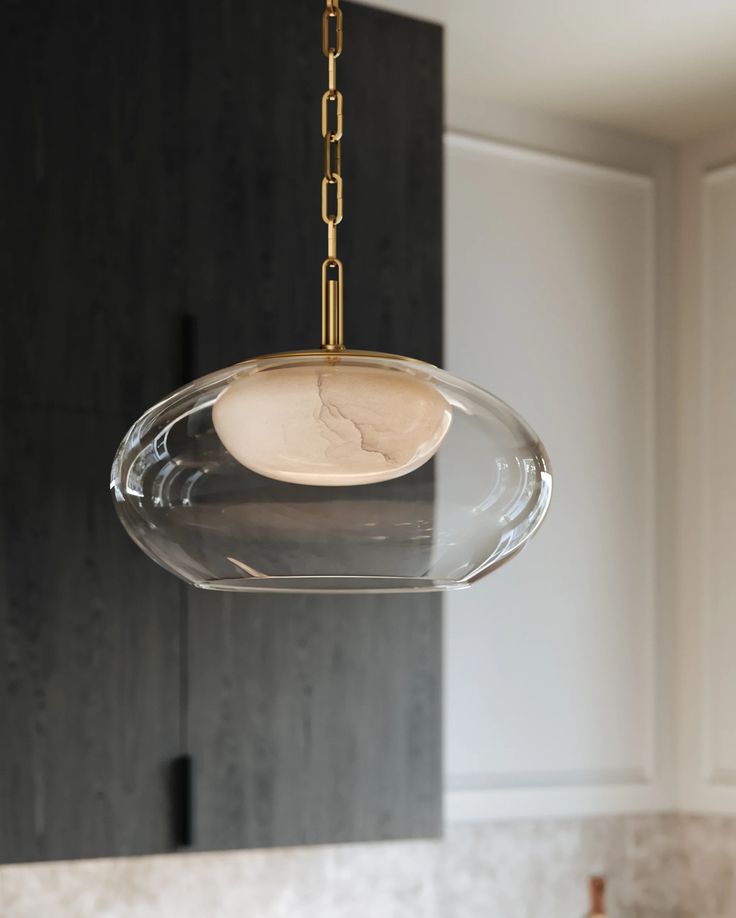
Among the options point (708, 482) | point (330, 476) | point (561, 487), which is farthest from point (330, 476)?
point (708, 482)

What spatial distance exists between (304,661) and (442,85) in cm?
106

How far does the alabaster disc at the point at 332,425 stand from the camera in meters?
0.82

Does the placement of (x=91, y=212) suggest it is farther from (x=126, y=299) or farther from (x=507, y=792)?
(x=507, y=792)

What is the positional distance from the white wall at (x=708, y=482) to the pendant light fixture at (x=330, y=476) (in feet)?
7.29

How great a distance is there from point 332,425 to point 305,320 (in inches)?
54.9

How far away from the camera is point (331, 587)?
34.6 inches

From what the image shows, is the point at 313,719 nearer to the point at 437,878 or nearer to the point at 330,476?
the point at 437,878

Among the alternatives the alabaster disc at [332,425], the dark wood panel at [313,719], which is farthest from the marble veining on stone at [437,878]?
the alabaster disc at [332,425]

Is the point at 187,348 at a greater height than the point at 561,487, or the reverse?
the point at 187,348

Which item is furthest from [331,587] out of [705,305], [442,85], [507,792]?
[705,305]

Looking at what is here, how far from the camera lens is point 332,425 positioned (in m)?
0.82

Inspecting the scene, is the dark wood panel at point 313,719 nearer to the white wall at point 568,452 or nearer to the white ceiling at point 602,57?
the white wall at point 568,452

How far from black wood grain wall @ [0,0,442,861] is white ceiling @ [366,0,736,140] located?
266 mm

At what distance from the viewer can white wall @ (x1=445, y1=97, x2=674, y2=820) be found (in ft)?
9.41
